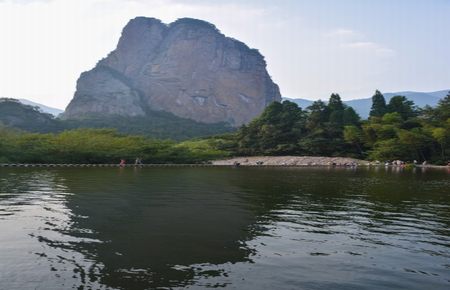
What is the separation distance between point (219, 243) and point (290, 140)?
207ft

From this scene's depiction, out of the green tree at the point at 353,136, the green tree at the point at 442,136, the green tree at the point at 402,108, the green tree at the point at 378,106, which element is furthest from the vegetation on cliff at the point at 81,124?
the green tree at the point at 442,136

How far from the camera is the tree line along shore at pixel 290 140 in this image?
162 feet

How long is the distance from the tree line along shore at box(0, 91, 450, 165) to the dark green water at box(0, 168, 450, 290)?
29.8m

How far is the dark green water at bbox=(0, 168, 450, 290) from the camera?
8.22 m

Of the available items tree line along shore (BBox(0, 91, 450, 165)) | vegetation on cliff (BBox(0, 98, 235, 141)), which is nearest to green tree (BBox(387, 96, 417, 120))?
tree line along shore (BBox(0, 91, 450, 165))

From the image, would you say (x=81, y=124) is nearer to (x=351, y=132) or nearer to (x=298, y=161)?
(x=298, y=161)

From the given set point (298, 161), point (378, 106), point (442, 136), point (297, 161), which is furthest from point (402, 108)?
point (297, 161)

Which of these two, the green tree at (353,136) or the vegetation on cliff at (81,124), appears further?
the vegetation on cliff at (81,124)

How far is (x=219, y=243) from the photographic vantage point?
11.1m

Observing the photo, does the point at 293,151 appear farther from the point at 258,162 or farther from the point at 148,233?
the point at 148,233

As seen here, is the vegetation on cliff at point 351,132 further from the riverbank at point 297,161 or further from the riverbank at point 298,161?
the riverbank at point 297,161

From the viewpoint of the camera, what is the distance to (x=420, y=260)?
10.0 m

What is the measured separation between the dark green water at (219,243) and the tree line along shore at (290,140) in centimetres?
2978

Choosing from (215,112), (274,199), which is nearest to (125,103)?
(215,112)
